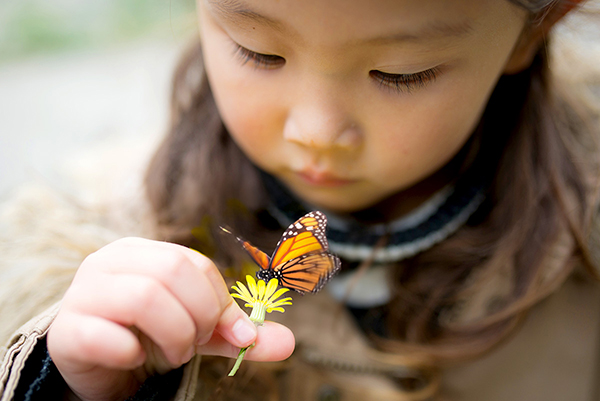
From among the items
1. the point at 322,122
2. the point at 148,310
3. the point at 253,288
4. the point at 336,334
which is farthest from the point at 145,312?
the point at 336,334

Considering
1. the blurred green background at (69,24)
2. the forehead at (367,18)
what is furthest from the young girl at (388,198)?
the blurred green background at (69,24)

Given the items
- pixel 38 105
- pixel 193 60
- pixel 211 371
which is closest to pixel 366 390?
pixel 211 371

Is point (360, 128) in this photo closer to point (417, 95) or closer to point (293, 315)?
point (417, 95)

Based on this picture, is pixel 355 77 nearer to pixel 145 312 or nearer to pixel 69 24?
pixel 145 312

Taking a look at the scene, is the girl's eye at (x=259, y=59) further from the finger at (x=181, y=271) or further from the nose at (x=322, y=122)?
the finger at (x=181, y=271)

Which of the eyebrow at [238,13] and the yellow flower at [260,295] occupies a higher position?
the eyebrow at [238,13]

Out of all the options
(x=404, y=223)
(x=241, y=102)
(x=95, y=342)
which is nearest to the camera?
(x=95, y=342)
